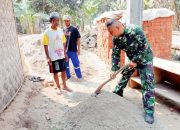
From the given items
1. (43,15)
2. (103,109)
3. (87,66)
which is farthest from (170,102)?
(43,15)

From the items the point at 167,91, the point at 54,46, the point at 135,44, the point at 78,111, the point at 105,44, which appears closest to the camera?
the point at 135,44

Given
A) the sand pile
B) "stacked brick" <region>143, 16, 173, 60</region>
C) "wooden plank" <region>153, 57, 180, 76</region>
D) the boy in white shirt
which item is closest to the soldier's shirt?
"wooden plank" <region>153, 57, 180, 76</region>

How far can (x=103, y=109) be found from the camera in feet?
13.2

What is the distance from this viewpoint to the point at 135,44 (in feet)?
13.3

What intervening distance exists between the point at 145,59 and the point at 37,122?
6.48 feet

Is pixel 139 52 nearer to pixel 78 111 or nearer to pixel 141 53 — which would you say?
pixel 141 53

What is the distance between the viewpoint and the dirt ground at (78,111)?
3.83m

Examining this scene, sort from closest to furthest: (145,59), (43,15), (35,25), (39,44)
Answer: (145,59)
(39,44)
(43,15)
(35,25)

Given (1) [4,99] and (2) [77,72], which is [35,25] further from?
(1) [4,99]

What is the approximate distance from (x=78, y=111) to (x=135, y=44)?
1375mm

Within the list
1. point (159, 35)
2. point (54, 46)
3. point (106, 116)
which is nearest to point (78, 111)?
point (106, 116)

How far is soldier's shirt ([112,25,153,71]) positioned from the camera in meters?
4.00

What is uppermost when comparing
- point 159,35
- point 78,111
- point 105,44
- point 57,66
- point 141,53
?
point 159,35

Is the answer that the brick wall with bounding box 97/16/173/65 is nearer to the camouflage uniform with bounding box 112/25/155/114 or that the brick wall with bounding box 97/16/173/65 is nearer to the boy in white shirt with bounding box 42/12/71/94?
the boy in white shirt with bounding box 42/12/71/94
